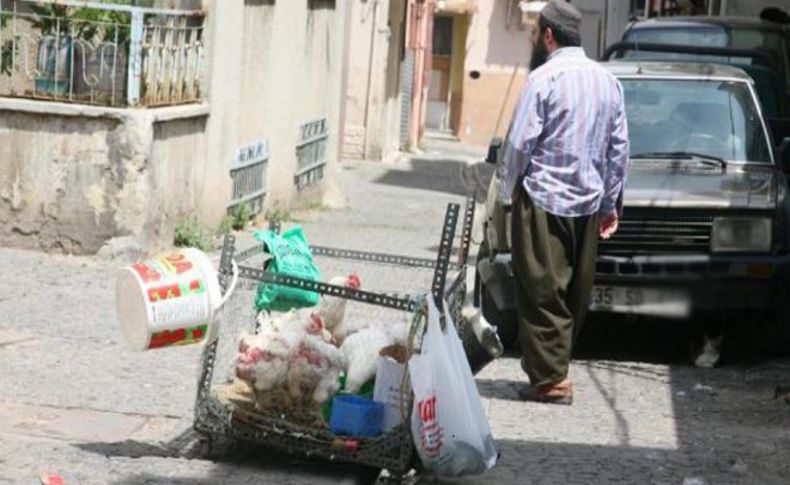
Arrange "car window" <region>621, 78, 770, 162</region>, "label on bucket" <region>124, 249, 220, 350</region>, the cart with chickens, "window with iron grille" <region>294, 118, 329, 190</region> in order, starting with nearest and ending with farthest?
"label on bucket" <region>124, 249, 220, 350</region> < the cart with chickens < "car window" <region>621, 78, 770, 162</region> < "window with iron grille" <region>294, 118, 329, 190</region>

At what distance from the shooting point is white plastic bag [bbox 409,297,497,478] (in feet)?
20.6

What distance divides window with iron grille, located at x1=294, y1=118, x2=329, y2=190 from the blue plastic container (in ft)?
37.7

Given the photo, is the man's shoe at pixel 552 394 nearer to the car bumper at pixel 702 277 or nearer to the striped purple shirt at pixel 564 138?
the striped purple shirt at pixel 564 138

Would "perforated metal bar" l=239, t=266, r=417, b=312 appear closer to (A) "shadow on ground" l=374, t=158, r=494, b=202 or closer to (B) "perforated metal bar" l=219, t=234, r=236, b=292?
(B) "perforated metal bar" l=219, t=234, r=236, b=292

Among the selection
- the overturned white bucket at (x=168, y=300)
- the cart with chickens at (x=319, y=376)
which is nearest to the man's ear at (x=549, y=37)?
the cart with chickens at (x=319, y=376)

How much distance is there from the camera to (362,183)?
24.3 m

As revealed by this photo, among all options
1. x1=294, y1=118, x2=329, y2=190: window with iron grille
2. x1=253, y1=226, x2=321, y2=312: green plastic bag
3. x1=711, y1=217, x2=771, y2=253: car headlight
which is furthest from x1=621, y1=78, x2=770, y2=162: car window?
A: x1=294, y1=118, x2=329, y2=190: window with iron grille

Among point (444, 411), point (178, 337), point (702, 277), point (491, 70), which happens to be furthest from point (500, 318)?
point (491, 70)

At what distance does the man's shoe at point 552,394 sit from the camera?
8516mm

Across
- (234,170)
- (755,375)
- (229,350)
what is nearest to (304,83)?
(234,170)

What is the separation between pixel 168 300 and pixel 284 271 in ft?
3.22

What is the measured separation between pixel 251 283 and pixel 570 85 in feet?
7.06

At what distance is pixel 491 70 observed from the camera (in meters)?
38.9

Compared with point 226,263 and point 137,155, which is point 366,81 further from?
point 226,263
